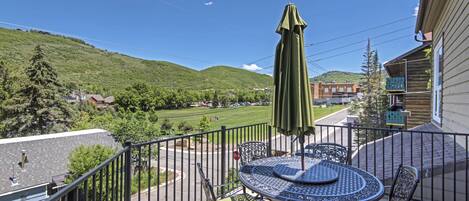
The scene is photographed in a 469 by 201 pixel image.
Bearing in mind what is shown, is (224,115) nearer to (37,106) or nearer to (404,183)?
(37,106)

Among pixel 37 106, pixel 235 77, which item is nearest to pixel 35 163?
pixel 37 106

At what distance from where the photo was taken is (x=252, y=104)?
63594 millimetres

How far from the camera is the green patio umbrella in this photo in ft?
7.05

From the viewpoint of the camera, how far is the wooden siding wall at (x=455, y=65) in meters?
3.15

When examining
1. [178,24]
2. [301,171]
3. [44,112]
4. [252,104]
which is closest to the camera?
[301,171]

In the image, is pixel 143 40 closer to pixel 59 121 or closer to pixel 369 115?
pixel 59 121

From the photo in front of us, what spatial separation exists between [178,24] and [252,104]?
25053mm

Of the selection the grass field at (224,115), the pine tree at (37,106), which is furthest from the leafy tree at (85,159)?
the grass field at (224,115)

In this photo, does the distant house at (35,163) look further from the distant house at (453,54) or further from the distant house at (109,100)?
the distant house at (109,100)

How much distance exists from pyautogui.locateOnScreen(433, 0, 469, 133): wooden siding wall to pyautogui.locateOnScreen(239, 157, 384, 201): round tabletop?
6.83 ft

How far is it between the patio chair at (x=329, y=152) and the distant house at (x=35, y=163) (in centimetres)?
1140

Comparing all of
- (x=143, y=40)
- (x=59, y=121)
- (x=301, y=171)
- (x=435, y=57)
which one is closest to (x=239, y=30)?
(x=143, y=40)

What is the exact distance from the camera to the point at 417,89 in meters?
9.48

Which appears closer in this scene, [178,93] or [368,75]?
[368,75]
